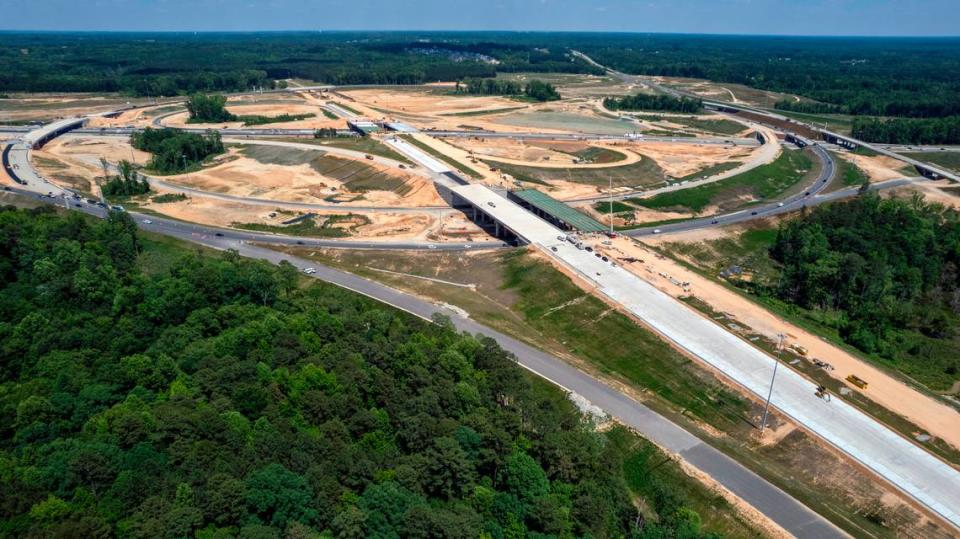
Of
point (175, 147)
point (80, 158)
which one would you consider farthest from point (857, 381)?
point (80, 158)

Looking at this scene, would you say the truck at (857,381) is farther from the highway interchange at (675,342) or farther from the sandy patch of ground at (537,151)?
the sandy patch of ground at (537,151)

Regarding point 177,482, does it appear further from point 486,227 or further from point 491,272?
point 486,227

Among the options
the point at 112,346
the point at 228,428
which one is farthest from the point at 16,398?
the point at 228,428

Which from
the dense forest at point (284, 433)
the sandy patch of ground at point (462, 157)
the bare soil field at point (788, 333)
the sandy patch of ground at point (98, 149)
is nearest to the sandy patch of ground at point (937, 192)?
the bare soil field at point (788, 333)

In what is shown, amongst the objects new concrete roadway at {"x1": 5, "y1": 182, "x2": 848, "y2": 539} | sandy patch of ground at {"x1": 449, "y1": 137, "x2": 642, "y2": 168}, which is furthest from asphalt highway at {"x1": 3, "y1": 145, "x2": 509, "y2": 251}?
sandy patch of ground at {"x1": 449, "y1": 137, "x2": 642, "y2": 168}

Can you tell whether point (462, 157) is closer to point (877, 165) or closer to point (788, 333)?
point (788, 333)

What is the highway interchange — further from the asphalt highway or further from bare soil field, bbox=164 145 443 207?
bare soil field, bbox=164 145 443 207
